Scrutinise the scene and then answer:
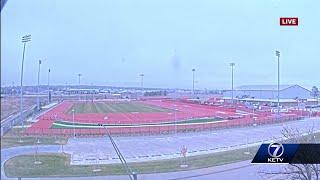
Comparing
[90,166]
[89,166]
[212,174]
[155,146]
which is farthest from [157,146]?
[212,174]

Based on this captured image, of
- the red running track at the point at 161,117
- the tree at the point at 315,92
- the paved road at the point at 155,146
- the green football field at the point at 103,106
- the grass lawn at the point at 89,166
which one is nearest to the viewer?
the tree at the point at 315,92

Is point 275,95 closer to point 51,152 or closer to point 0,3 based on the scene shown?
point 0,3

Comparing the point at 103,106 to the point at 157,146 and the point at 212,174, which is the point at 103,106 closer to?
the point at 212,174

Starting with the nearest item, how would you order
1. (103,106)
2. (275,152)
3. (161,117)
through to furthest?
(275,152)
(103,106)
(161,117)

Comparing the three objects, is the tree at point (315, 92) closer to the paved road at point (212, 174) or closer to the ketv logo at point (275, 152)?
the ketv logo at point (275, 152)

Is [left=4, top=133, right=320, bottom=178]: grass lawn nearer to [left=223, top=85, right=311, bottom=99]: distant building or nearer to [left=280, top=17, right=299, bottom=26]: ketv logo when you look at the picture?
[left=223, top=85, right=311, bottom=99]: distant building

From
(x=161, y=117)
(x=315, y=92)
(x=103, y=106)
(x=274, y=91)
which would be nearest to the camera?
(x=315, y=92)

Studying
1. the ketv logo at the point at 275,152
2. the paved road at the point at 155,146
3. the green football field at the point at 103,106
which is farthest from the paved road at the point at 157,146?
the ketv logo at the point at 275,152

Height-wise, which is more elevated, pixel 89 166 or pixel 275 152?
pixel 275 152
